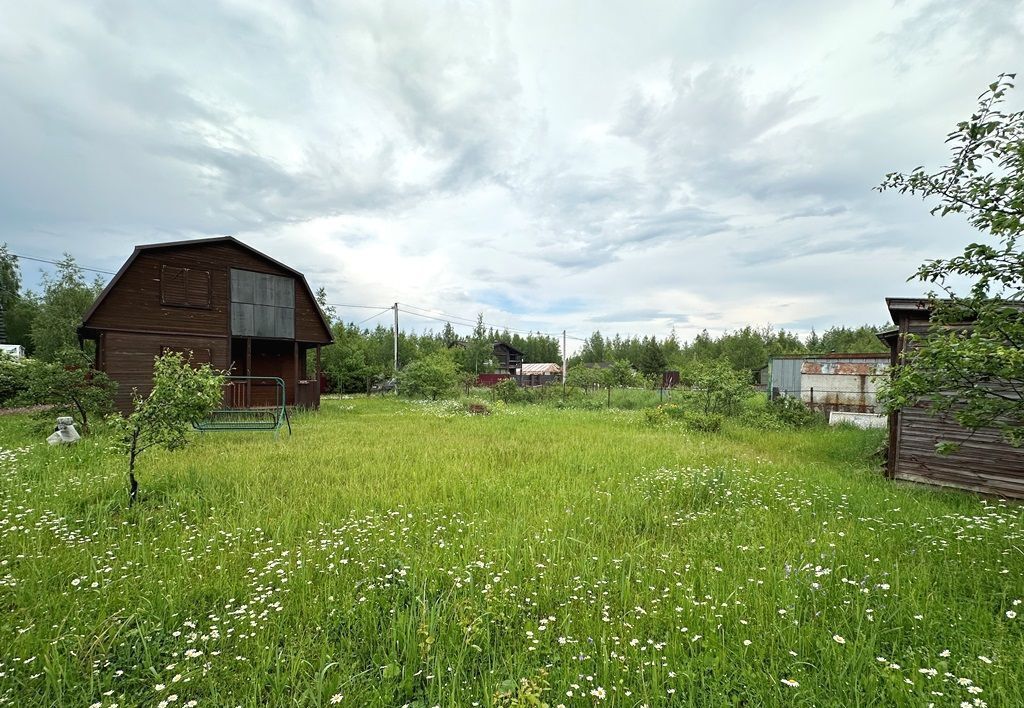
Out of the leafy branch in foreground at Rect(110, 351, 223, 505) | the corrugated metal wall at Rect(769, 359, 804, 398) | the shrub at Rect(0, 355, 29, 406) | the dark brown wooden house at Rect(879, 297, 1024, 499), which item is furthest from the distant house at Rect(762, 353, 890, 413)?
the shrub at Rect(0, 355, 29, 406)

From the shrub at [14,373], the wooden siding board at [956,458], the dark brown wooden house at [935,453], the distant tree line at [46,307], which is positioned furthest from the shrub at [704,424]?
the distant tree line at [46,307]

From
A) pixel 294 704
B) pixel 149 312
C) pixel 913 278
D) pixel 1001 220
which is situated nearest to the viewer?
pixel 294 704

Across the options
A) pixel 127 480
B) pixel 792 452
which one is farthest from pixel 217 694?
pixel 792 452

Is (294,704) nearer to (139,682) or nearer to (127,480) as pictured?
(139,682)

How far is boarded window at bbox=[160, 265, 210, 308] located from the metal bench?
127 inches

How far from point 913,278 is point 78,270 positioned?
46.6 m

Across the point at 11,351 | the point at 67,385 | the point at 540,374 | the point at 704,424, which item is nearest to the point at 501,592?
the point at 704,424

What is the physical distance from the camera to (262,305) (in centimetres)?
1697

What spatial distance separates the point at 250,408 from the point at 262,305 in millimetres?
5786

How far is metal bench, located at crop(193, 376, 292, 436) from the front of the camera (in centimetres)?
1029

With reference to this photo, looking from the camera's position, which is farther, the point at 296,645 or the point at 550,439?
the point at 550,439

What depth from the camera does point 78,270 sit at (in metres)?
31.8

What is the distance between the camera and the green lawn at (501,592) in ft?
7.72

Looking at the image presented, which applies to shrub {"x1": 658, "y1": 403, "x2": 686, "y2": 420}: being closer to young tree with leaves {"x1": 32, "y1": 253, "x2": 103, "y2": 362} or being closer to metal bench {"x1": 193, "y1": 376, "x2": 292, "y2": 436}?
metal bench {"x1": 193, "y1": 376, "x2": 292, "y2": 436}
